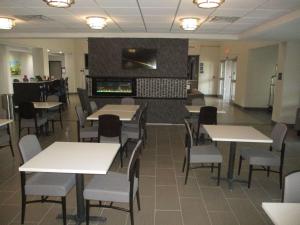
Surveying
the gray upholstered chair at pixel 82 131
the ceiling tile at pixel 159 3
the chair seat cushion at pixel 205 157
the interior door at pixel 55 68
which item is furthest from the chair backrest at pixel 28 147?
the interior door at pixel 55 68

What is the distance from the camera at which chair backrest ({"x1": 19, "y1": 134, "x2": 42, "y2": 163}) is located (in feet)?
8.57

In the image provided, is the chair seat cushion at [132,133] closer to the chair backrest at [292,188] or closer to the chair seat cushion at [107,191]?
the chair seat cushion at [107,191]

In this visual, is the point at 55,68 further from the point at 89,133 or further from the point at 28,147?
the point at 28,147

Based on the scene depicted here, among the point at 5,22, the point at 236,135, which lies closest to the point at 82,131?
the point at 236,135

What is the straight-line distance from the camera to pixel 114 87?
805cm

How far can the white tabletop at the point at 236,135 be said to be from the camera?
11.0 feet

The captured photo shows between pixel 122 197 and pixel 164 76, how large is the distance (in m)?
5.80

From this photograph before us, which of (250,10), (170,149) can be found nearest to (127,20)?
(250,10)

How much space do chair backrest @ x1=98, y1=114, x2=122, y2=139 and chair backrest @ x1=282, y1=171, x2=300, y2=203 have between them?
2657 millimetres

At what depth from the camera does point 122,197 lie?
8.10 ft

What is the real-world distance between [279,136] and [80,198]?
276cm

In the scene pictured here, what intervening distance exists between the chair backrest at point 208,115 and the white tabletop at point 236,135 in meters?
1.13

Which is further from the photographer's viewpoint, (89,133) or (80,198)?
(89,133)

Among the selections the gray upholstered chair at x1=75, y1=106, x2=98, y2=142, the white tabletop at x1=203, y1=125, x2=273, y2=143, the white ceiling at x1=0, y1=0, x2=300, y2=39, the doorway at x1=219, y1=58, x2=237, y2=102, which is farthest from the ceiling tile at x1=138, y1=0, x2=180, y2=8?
the doorway at x1=219, y1=58, x2=237, y2=102
